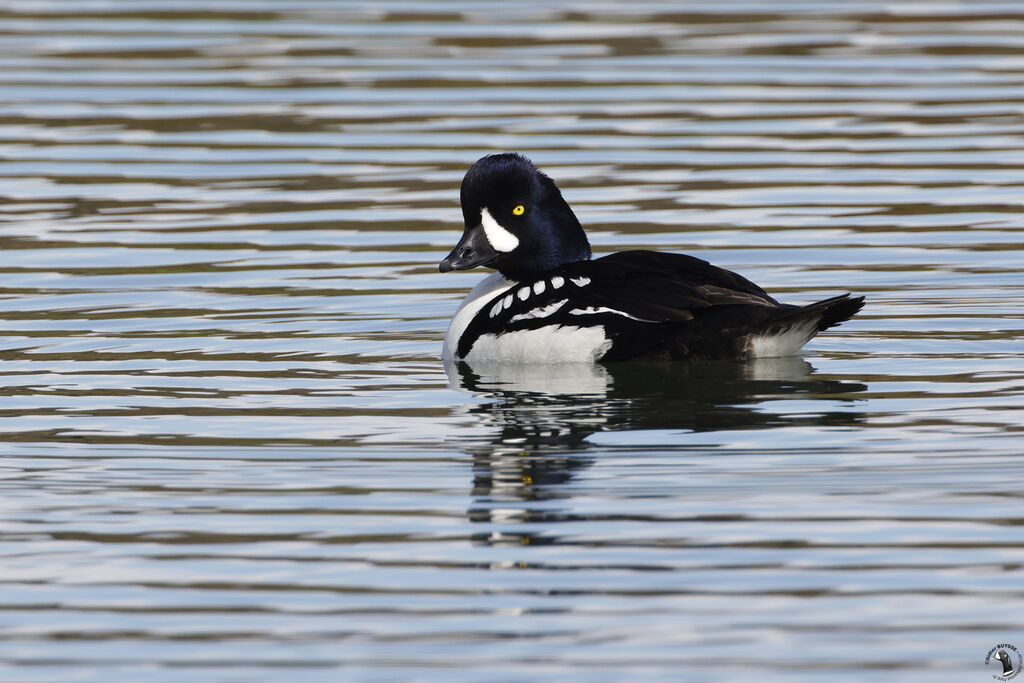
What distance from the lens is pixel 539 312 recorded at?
9836 mm

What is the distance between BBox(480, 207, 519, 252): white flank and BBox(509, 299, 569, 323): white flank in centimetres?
63

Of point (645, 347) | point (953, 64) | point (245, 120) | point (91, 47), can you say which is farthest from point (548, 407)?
point (91, 47)

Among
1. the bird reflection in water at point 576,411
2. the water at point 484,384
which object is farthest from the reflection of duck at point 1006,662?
the bird reflection in water at point 576,411

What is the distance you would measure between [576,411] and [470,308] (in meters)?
1.76

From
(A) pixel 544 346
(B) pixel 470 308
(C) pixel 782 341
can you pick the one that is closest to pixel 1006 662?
(C) pixel 782 341

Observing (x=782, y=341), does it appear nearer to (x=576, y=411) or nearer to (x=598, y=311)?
(x=598, y=311)

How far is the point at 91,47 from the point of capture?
67.5 ft

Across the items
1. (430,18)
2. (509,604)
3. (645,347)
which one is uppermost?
(430,18)

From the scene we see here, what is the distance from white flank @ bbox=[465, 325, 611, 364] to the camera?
9.68 metres

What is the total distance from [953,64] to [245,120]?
6.71 m

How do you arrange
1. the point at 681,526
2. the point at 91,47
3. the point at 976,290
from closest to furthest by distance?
the point at 681,526, the point at 976,290, the point at 91,47

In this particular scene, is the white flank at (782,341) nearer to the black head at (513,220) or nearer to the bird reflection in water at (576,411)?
the bird reflection in water at (576,411)

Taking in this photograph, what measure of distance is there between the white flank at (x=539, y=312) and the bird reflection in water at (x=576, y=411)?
0.25m

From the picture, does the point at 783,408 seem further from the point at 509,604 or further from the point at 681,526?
the point at 509,604
